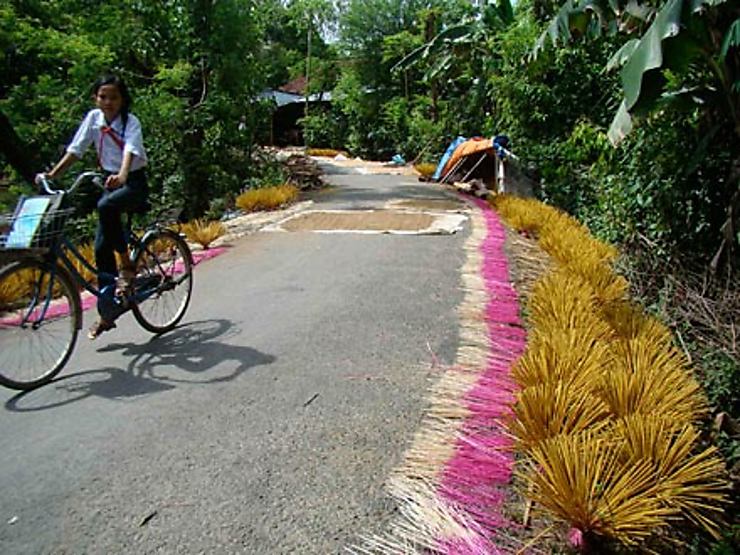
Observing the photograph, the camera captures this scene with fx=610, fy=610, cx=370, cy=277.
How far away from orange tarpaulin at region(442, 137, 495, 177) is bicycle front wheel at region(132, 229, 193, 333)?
11.0m

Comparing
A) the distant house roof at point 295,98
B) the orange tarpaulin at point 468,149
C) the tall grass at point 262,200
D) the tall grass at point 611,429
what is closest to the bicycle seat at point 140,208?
the tall grass at point 611,429

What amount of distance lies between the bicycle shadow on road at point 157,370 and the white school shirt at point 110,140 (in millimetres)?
1191

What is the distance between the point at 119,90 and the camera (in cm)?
378

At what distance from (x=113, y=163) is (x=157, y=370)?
136 centimetres

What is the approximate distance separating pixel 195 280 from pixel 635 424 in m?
4.49

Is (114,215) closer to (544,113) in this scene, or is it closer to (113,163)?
(113,163)

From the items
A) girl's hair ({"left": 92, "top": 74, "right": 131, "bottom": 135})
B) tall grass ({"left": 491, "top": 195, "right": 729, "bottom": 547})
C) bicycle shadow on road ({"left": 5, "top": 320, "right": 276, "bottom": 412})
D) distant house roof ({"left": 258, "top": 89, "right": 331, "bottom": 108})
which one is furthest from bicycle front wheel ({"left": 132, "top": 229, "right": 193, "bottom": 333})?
distant house roof ({"left": 258, "top": 89, "right": 331, "bottom": 108})

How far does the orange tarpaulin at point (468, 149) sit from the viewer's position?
15.0m

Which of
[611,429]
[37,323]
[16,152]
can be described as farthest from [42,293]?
[16,152]

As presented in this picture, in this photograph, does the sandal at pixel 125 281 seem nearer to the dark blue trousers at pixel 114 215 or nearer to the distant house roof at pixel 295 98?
the dark blue trousers at pixel 114 215

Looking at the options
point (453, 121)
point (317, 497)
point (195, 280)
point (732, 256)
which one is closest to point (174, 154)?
point (195, 280)

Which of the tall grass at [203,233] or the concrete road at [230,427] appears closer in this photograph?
the concrete road at [230,427]

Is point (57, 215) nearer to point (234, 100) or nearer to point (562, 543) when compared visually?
point (562, 543)

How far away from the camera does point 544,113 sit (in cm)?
1106
